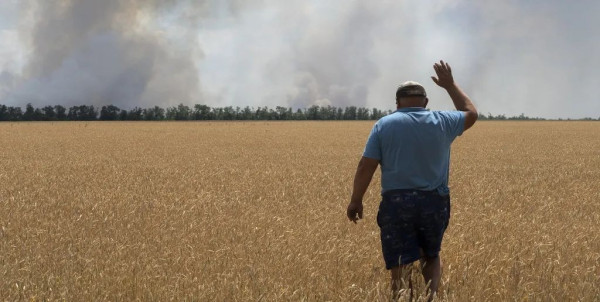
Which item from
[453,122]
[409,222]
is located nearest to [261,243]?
[409,222]

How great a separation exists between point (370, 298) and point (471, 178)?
983 cm

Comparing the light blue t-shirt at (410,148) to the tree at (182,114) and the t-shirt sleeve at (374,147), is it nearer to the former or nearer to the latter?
the t-shirt sleeve at (374,147)

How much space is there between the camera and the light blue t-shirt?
3.96 meters

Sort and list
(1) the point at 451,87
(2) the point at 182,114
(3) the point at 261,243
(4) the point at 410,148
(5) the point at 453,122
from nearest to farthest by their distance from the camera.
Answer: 1. (4) the point at 410,148
2. (5) the point at 453,122
3. (1) the point at 451,87
4. (3) the point at 261,243
5. (2) the point at 182,114

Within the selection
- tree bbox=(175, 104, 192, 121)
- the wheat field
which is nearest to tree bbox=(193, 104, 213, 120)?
tree bbox=(175, 104, 192, 121)

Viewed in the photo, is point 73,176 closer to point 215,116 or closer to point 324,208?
point 324,208

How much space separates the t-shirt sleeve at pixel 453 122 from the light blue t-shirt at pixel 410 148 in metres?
0.10

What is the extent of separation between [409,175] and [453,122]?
0.58 m

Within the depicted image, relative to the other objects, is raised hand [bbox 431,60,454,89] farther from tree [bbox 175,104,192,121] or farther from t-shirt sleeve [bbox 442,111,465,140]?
tree [bbox 175,104,192,121]

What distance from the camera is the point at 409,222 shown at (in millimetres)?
3979

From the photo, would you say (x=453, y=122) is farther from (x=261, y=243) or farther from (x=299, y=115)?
(x=299, y=115)

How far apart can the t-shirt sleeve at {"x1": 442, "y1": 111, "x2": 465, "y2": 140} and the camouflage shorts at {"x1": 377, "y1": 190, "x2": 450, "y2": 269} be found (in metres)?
0.49

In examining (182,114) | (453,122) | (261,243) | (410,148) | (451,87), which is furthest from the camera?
(182,114)

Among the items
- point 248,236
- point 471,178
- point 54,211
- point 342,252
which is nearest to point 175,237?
point 248,236
